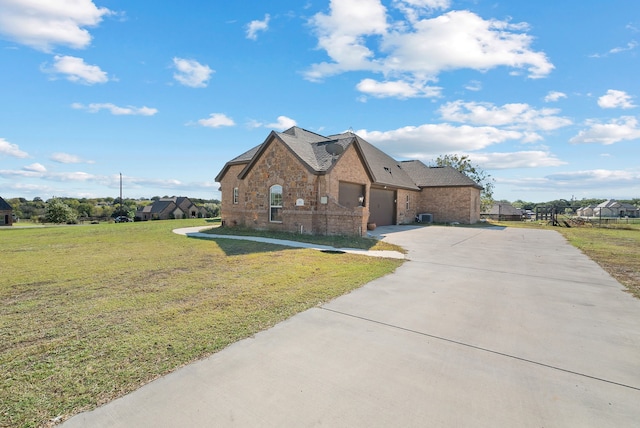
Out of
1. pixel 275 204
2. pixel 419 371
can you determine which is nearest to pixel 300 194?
pixel 275 204

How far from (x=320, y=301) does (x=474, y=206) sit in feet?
88.6

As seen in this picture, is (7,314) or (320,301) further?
(320,301)

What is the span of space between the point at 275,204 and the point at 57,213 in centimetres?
6305

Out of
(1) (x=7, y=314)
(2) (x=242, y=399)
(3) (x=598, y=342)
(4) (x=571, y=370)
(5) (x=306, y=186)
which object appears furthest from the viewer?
(5) (x=306, y=186)

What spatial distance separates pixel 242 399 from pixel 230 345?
1071 mm

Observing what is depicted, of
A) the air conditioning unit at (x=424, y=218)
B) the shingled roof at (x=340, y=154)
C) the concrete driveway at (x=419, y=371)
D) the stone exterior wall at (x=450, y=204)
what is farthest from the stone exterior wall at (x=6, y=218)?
the concrete driveway at (x=419, y=371)

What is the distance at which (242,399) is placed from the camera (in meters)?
2.80

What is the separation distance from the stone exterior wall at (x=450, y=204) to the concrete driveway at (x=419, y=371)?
73.4 ft

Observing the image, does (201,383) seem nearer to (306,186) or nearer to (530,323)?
(530,323)

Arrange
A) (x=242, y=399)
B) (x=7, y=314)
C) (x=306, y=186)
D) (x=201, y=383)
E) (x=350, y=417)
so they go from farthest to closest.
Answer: (x=306, y=186) < (x=7, y=314) < (x=201, y=383) < (x=242, y=399) < (x=350, y=417)

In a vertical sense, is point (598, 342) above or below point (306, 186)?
below

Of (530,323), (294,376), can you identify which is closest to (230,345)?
(294,376)

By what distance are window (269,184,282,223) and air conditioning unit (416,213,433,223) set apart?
16.2 meters

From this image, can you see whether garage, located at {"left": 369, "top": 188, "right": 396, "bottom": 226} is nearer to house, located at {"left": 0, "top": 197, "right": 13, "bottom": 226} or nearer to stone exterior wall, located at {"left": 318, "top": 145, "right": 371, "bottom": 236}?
stone exterior wall, located at {"left": 318, "top": 145, "right": 371, "bottom": 236}
